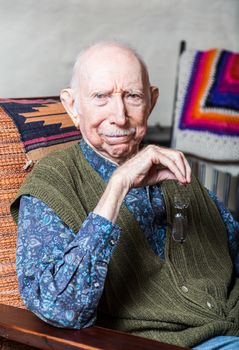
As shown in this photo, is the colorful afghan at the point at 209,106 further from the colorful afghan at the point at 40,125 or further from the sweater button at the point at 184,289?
the sweater button at the point at 184,289

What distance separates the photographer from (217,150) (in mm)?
2881

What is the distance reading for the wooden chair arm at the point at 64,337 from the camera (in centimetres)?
127

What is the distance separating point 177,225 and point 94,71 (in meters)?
0.46

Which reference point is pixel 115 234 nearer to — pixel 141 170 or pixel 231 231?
pixel 141 170

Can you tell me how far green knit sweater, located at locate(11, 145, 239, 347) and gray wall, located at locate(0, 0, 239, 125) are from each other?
0.76 metres

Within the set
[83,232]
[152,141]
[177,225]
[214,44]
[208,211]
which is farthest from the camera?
[214,44]

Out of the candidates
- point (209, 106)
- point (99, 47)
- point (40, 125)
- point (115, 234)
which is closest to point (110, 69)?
point (99, 47)

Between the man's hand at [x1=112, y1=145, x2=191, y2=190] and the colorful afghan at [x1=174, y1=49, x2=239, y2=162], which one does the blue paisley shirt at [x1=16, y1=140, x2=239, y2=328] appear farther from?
the colorful afghan at [x1=174, y1=49, x2=239, y2=162]

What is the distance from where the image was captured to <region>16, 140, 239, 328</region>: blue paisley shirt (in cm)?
131

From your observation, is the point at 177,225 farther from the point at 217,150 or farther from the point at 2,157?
the point at 217,150

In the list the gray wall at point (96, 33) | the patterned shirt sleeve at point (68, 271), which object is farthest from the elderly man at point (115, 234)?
the gray wall at point (96, 33)

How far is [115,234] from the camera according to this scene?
1.34m

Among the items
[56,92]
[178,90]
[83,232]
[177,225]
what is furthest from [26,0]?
[83,232]

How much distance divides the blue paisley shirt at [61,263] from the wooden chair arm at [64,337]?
23 mm
